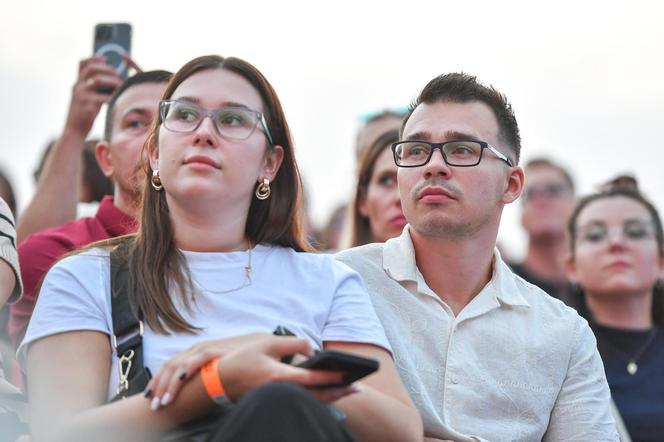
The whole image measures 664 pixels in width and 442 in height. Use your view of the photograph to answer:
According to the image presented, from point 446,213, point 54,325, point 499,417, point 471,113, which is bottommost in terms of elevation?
point 499,417

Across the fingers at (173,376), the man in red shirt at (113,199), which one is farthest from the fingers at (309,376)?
the man in red shirt at (113,199)

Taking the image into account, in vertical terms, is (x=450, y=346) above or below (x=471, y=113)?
below

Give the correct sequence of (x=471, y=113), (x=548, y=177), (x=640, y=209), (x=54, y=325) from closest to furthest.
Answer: (x=54, y=325) < (x=471, y=113) < (x=640, y=209) < (x=548, y=177)

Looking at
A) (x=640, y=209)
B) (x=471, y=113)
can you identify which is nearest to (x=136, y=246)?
(x=471, y=113)

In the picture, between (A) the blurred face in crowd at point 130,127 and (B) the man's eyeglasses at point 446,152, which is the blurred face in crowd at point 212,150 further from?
(A) the blurred face in crowd at point 130,127

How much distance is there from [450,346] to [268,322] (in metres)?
0.80

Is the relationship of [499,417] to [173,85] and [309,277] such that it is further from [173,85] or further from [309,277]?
[173,85]

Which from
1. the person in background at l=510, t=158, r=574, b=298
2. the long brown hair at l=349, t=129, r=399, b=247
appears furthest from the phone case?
the person in background at l=510, t=158, r=574, b=298

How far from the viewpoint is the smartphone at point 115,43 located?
19.3 feet

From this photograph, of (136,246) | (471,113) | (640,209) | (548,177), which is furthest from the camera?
(548,177)

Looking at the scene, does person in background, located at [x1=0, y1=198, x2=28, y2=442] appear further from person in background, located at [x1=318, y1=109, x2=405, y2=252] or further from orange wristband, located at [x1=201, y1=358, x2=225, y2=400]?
person in background, located at [x1=318, y1=109, x2=405, y2=252]

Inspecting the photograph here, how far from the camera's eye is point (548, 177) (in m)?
9.02

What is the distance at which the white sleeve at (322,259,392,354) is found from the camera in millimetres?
3723

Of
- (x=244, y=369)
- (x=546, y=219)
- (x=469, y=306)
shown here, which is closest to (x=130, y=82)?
(x=469, y=306)
